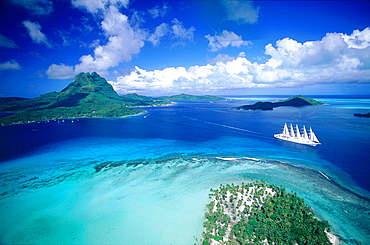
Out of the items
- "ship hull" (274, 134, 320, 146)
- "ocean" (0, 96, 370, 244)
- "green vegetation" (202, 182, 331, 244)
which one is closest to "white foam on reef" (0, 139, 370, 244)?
"ocean" (0, 96, 370, 244)

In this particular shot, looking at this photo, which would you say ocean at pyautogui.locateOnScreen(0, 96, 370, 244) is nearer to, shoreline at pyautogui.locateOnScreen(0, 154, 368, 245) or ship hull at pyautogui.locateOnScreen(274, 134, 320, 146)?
shoreline at pyautogui.locateOnScreen(0, 154, 368, 245)

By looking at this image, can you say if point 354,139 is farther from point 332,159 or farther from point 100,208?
point 100,208

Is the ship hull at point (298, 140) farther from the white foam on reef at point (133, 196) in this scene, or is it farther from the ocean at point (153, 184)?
the white foam on reef at point (133, 196)

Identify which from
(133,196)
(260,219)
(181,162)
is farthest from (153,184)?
(260,219)

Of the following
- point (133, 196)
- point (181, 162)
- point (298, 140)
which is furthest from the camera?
point (298, 140)

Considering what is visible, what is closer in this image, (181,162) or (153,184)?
(153,184)

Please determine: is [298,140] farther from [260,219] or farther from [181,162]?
[260,219]

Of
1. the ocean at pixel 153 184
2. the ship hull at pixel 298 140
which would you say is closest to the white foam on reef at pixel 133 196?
the ocean at pixel 153 184
